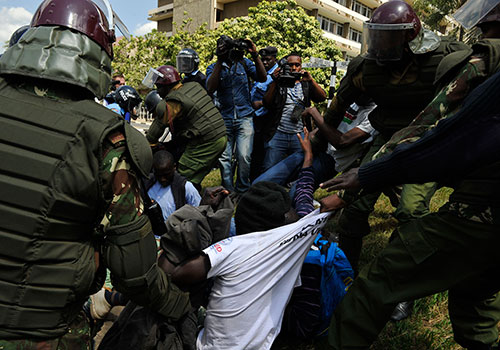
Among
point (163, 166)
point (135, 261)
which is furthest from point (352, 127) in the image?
point (135, 261)

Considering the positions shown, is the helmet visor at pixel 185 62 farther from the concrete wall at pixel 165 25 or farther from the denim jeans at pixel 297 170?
the concrete wall at pixel 165 25

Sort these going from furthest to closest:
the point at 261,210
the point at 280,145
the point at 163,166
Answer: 1. the point at 280,145
2. the point at 163,166
3. the point at 261,210

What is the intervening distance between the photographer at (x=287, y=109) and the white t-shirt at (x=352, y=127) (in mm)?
1515

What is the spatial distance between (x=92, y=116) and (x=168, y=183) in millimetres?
2291

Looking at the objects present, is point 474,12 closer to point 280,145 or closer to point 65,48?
point 65,48

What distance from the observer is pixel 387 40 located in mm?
2574

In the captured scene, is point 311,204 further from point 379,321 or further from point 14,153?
point 14,153

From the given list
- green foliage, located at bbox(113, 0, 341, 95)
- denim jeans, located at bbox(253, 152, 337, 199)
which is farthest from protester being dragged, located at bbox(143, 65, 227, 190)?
green foliage, located at bbox(113, 0, 341, 95)

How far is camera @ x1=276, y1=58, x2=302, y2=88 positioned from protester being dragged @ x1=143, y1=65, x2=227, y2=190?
893mm

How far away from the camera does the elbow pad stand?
54.8 inches

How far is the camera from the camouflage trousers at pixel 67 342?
1.28 m

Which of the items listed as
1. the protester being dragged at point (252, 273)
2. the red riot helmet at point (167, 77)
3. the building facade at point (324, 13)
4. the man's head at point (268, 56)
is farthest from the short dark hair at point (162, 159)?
the building facade at point (324, 13)

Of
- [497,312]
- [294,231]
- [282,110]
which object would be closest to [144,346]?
[294,231]

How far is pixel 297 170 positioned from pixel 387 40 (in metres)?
1.36
